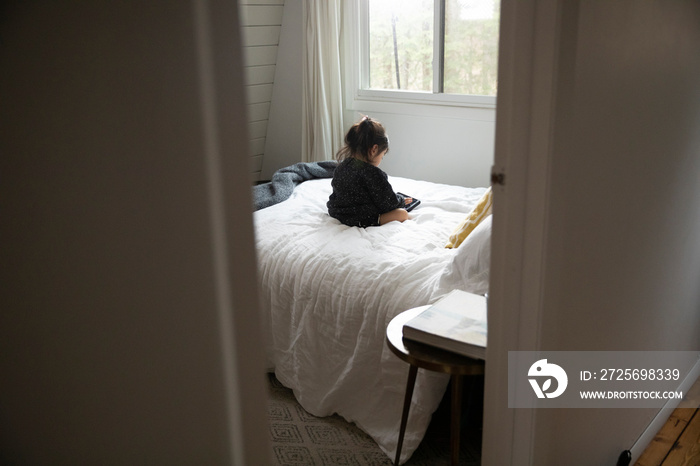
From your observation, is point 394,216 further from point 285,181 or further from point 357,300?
point 285,181

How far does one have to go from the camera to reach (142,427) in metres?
0.62

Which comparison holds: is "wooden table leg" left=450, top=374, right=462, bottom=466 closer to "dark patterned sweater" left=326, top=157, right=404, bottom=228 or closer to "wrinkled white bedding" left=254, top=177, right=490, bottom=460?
"wrinkled white bedding" left=254, top=177, right=490, bottom=460

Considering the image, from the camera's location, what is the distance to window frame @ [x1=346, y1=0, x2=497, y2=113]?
11.7ft

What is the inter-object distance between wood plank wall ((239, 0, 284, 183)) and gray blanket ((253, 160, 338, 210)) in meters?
0.34

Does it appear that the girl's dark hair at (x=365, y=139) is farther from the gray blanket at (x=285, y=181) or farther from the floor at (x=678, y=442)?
the floor at (x=678, y=442)

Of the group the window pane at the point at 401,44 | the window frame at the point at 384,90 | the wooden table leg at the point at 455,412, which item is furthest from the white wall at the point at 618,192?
the window pane at the point at 401,44

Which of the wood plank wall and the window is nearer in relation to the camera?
the window

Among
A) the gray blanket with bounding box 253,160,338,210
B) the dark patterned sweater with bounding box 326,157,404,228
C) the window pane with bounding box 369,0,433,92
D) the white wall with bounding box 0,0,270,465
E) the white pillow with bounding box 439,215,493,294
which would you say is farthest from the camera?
the window pane with bounding box 369,0,433,92

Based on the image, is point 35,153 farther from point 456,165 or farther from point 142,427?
point 456,165

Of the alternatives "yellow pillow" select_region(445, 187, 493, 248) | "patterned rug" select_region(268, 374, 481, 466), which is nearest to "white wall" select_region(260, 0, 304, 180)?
"yellow pillow" select_region(445, 187, 493, 248)

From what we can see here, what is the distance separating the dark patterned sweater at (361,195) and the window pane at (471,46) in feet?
3.60

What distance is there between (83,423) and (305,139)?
3.55m

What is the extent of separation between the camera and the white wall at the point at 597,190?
4.03ft

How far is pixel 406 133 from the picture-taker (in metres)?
3.87
